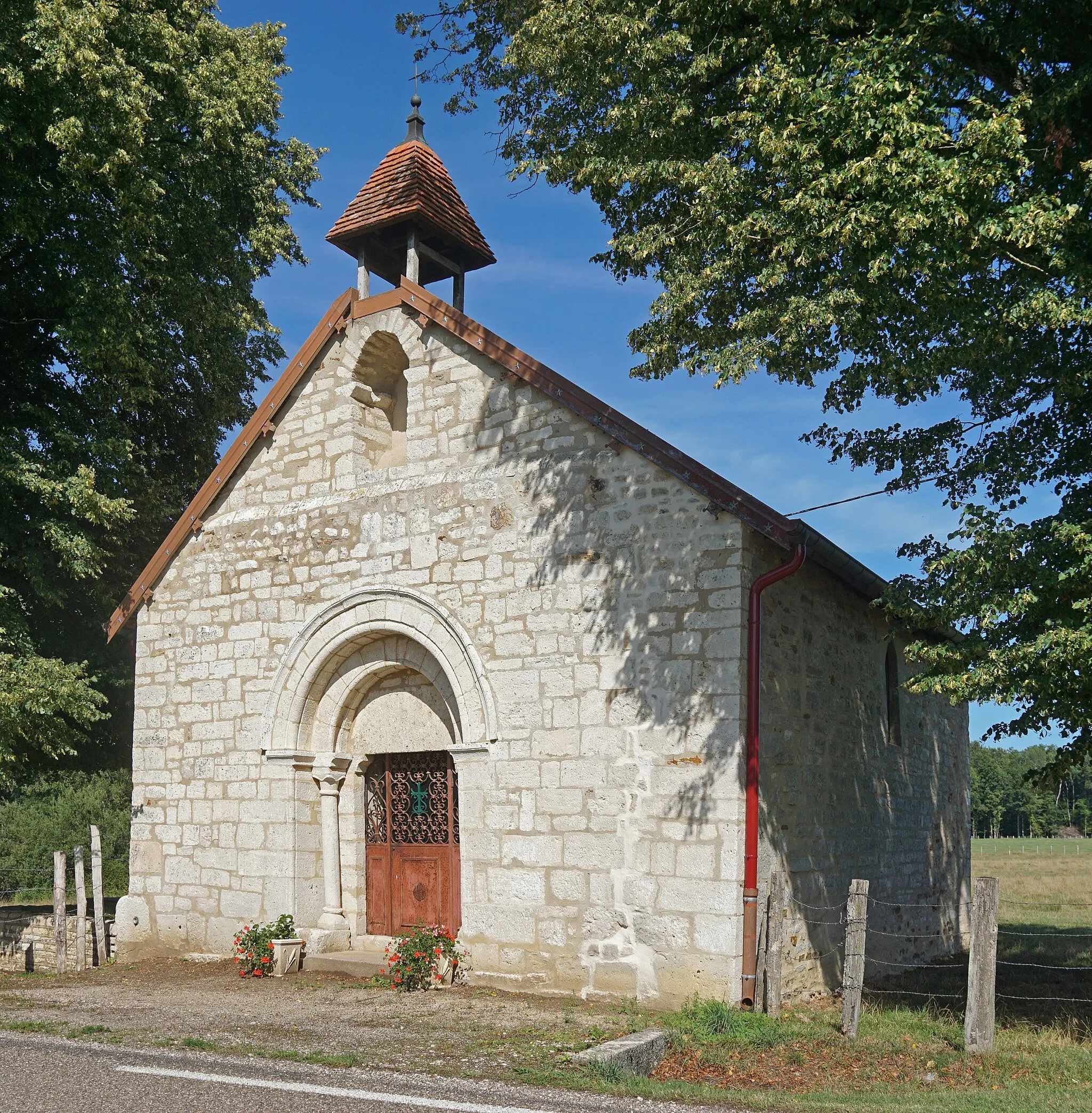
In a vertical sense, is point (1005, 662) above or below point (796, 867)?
above

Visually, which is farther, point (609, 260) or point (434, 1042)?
point (609, 260)

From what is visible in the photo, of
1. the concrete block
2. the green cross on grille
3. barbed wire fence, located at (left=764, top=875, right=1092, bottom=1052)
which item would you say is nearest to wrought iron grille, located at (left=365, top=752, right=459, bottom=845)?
the green cross on grille

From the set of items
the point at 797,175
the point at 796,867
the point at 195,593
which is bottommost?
the point at 796,867

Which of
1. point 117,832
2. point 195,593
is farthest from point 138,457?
point 117,832

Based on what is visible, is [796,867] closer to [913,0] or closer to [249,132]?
[913,0]

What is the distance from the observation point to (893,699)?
1304 cm

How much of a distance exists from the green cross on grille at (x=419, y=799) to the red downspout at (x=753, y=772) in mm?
3785

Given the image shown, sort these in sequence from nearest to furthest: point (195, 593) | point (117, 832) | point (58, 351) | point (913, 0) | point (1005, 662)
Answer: point (1005, 662) < point (913, 0) < point (195, 593) < point (58, 351) < point (117, 832)

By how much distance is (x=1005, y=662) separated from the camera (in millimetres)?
7375

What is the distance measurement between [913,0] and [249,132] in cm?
1083

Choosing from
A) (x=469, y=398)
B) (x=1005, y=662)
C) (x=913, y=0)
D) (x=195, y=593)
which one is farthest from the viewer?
(x=195, y=593)

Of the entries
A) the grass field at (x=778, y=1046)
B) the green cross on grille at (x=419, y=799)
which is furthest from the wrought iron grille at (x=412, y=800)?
the grass field at (x=778, y=1046)

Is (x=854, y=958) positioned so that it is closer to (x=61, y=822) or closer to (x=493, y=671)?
(x=493, y=671)

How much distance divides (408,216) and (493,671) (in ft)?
18.3
